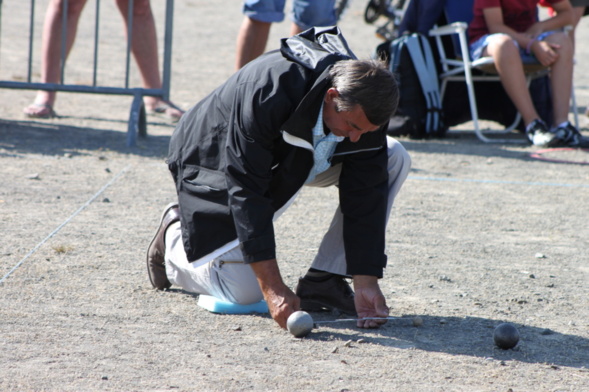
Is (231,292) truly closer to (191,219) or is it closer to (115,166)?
(191,219)

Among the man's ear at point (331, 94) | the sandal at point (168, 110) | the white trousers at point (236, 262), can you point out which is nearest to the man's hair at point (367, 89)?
the man's ear at point (331, 94)

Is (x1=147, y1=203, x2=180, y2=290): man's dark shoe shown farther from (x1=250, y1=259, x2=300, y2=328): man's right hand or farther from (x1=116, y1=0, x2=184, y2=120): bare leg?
(x1=116, y1=0, x2=184, y2=120): bare leg

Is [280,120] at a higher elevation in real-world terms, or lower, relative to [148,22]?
higher

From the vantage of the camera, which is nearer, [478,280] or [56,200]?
[478,280]

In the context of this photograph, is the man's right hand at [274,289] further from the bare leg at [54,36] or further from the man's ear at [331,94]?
the bare leg at [54,36]

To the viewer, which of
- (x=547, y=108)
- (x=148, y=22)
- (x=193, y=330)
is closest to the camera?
(x=193, y=330)

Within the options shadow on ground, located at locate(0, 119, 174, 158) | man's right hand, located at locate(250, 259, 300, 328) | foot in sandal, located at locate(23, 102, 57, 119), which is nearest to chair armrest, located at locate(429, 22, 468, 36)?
shadow on ground, located at locate(0, 119, 174, 158)

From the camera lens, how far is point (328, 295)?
3.38m

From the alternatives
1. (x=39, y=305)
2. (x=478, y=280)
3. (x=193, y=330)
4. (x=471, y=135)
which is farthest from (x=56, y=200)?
(x=471, y=135)

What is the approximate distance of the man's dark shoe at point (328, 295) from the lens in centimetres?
338

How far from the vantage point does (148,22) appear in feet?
22.8

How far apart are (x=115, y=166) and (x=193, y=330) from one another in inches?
105

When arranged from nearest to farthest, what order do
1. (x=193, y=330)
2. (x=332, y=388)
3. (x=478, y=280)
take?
1. (x=332, y=388)
2. (x=193, y=330)
3. (x=478, y=280)

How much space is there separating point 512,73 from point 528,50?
0.85ft
